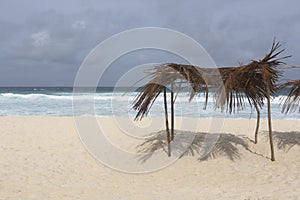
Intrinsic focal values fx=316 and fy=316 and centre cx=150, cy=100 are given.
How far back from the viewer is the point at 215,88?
6.65 m

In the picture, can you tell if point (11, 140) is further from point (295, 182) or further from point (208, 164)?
point (295, 182)

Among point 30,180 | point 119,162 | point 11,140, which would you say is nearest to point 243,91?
point 119,162

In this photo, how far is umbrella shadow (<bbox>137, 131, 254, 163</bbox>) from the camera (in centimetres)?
717

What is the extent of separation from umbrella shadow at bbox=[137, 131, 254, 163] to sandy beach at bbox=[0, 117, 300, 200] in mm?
80

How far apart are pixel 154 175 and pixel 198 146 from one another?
1.81 m

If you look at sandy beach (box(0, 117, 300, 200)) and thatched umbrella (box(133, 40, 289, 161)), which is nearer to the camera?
sandy beach (box(0, 117, 300, 200))

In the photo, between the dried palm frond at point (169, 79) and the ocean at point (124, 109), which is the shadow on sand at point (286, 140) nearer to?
the ocean at point (124, 109)

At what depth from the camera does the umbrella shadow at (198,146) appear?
23.5 ft

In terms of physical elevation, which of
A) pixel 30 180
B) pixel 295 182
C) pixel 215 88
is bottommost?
pixel 30 180

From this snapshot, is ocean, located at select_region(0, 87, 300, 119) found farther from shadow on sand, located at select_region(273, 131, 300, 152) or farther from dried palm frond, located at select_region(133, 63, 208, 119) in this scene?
shadow on sand, located at select_region(273, 131, 300, 152)

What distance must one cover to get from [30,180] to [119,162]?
2100 mm

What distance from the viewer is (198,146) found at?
7.66 metres

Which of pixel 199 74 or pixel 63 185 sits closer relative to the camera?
pixel 63 185

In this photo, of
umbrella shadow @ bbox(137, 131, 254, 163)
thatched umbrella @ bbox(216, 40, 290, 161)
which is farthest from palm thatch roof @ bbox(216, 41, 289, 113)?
umbrella shadow @ bbox(137, 131, 254, 163)
